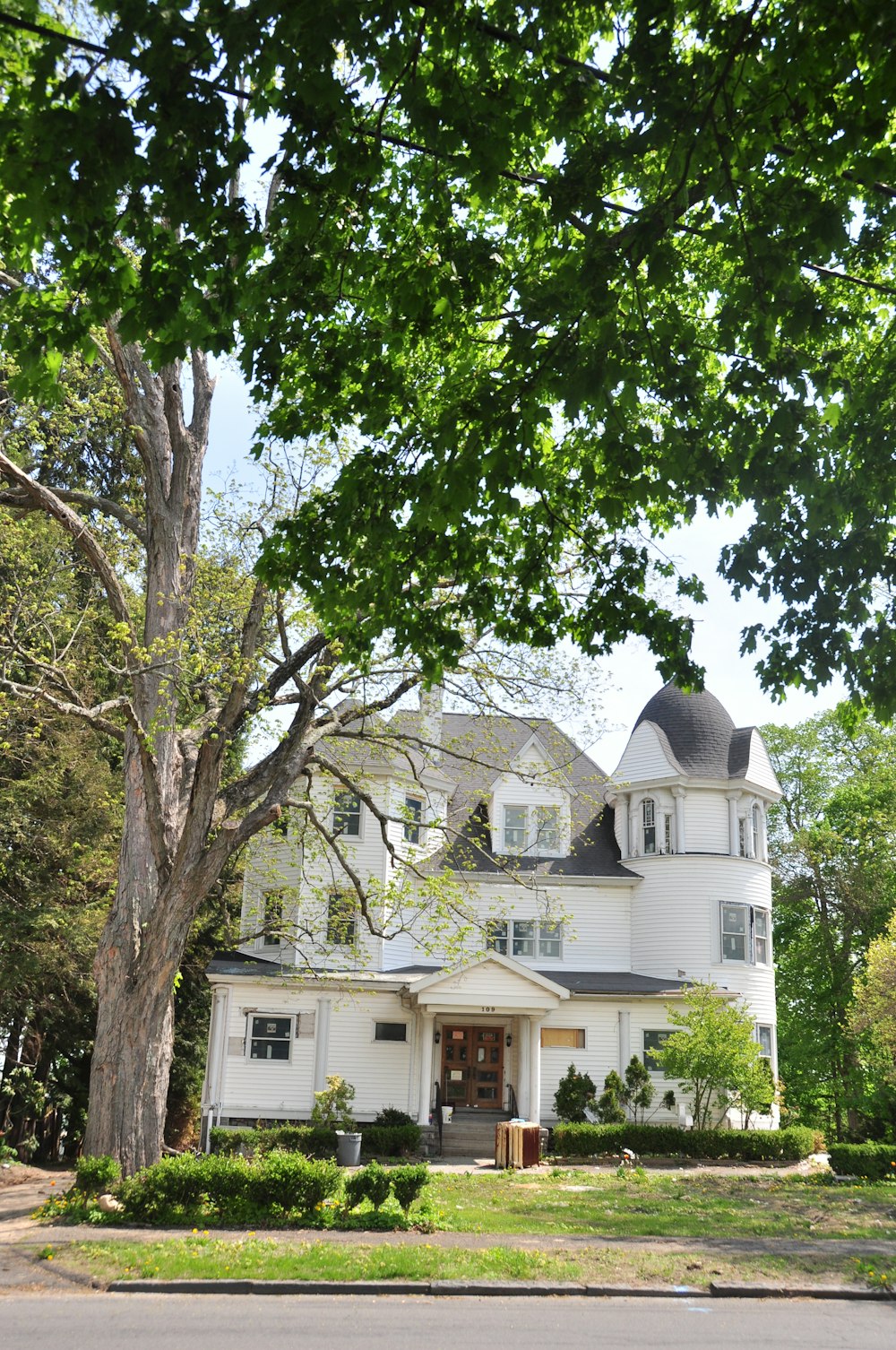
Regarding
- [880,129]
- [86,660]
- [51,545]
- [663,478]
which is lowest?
[663,478]

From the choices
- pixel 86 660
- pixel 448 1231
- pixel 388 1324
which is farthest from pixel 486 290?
pixel 86 660

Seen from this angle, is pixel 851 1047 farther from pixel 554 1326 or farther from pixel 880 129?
pixel 880 129

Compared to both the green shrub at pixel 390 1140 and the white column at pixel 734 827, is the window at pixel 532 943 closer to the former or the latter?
the white column at pixel 734 827

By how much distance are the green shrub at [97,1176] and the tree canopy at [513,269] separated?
8635 millimetres

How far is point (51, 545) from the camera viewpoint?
831 inches

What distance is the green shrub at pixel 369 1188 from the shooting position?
1409 cm

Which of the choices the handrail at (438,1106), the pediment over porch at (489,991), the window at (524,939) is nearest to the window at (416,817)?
the window at (524,939)

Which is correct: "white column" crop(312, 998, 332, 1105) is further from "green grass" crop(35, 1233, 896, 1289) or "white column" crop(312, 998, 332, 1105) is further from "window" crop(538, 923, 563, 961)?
"green grass" crop(35, 1233, 896, 1289)

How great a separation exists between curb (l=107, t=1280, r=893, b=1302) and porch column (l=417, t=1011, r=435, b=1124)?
16.0 metres

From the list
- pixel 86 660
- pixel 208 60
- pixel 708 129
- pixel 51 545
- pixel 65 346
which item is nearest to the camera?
pixel 208 60

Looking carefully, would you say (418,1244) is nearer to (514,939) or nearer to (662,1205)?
(662,1205)

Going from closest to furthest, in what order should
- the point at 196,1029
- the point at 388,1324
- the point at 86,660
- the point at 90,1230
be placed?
the point at 388,1324, the point at 90,1230, the point at 86,660, the point at 196,1029

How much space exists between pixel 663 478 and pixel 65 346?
15.0ft

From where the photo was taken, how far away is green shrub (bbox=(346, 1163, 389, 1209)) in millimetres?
14094
